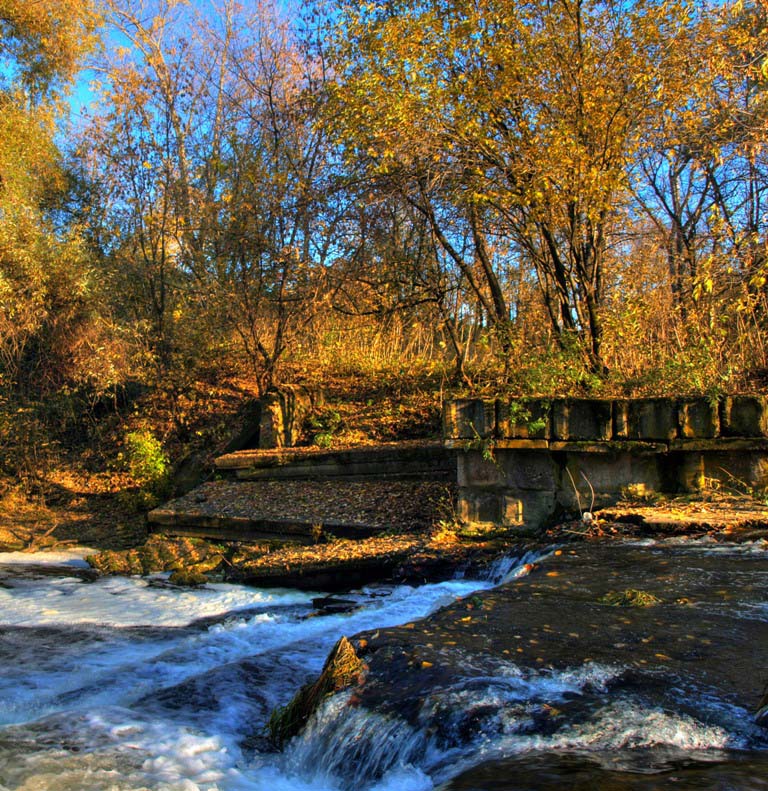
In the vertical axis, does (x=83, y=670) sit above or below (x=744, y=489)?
below

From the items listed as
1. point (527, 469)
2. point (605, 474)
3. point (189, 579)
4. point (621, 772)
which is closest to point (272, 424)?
point (189, 579)

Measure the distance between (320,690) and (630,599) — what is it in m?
2.07

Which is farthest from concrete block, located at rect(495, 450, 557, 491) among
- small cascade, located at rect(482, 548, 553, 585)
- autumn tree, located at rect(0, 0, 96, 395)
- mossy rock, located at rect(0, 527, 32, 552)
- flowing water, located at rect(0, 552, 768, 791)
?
autumn tree, located at rect(0, 0, 96, 395)

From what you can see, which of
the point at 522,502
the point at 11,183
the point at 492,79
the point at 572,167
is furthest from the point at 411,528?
the point at 11,183

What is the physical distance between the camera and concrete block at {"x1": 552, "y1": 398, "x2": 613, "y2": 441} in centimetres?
729

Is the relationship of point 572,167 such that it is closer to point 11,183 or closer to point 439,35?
point 439,35

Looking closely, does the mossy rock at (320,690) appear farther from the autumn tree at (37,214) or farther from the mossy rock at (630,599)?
the autumn tree at (37,214)

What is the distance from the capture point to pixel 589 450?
7270mm

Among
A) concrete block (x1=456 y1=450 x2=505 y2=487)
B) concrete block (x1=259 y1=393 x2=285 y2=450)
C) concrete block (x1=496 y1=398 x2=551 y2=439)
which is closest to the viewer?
concrete block (x1=496 y1=398 x2=551 y2=439)

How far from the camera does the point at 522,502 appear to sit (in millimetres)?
7637

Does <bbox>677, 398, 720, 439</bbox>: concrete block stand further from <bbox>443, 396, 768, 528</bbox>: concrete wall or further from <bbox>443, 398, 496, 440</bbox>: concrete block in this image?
<bbox>443, 398, 496, 440</bbox>: concrete block

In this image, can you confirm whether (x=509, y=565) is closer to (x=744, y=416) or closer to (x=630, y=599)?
(x=630, y=599)

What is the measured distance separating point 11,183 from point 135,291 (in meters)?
3.08

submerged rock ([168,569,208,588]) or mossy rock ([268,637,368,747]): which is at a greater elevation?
mossy rock ([268,637,368,747])
